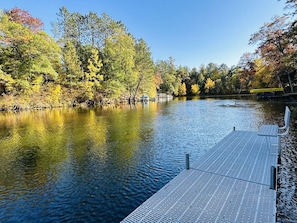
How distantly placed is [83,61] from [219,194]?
35762 mm

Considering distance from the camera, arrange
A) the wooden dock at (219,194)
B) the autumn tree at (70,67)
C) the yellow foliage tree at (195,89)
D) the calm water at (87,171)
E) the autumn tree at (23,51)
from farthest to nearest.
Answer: the yellow foliage tree at (195,89) < the autumn tree at (70,67) < the autumn tree at (23,51) < the calm water at (87,171) < the wooden dock at (219,194)

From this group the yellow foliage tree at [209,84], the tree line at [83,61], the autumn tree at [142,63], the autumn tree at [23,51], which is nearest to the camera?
the autumn tree at [23,51]

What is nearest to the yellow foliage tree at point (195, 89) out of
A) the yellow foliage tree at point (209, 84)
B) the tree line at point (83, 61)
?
the yellow foliage tree at point (209, 84)

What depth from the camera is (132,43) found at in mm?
40094

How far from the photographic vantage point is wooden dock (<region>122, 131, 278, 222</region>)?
2.73m

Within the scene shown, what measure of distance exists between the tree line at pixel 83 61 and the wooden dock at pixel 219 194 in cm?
1891

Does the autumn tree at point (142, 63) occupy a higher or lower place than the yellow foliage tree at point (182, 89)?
higher

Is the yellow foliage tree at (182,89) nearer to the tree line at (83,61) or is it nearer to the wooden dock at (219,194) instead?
the tree line at (83,61)

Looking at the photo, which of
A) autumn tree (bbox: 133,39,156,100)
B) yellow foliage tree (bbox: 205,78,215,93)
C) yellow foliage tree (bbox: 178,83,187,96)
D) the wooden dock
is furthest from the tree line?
yellow foliage tree (bbox: 178,83,187,96)

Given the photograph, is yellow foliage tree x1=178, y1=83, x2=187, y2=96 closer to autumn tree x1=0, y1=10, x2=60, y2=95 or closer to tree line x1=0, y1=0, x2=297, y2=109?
tree line x1=0, y1=0, x2=297, y2=109

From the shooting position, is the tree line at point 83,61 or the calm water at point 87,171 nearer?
the calm water at point 87,171

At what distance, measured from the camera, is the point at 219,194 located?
3.35 metres

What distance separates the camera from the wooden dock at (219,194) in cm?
273

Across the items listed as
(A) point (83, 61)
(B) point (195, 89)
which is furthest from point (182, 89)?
(A) point (83, 61)
